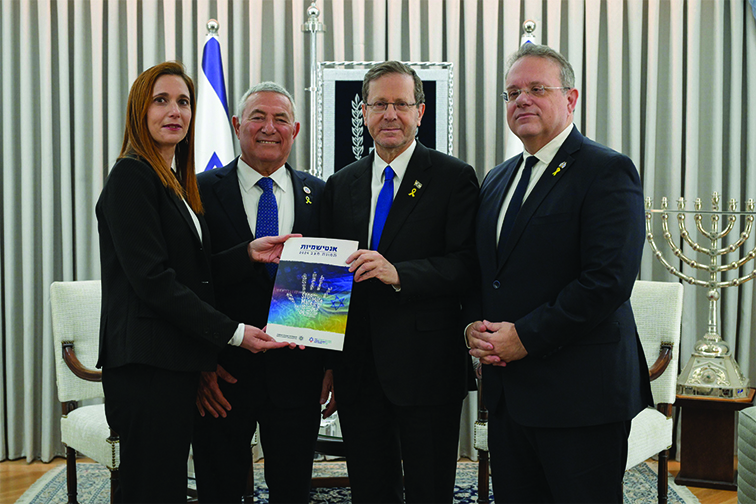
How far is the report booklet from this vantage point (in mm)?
2020

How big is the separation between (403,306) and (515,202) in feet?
1.57

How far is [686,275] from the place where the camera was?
13.2ft

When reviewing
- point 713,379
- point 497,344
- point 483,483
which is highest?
point 497,344

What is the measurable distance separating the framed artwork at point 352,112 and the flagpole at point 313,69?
19mm

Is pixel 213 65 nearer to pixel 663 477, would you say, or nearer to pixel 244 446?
pixel 244 446

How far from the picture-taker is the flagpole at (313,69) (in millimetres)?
3876

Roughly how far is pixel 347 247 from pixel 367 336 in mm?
323

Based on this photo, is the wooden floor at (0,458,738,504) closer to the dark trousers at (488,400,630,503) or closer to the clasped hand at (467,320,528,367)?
the dark trousers at (488,400,630,503)

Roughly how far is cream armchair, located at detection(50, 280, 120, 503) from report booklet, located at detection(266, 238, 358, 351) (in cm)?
129

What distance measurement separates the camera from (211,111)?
387 centimetres

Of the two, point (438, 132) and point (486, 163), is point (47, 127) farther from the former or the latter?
point (486, 163)

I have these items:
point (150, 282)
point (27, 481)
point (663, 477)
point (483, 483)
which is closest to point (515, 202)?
point (150, 282)

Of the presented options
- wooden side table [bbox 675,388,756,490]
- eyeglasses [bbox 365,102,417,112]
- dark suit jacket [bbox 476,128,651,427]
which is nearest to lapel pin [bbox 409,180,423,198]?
eyeglasses [bbox 365,102,417,112]

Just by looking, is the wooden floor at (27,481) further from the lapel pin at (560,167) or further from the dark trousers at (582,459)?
the lapel pin at (560,167)
